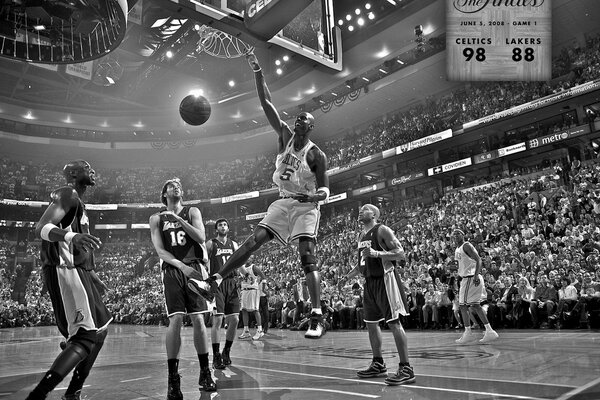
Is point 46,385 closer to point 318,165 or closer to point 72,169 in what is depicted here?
point 72,169

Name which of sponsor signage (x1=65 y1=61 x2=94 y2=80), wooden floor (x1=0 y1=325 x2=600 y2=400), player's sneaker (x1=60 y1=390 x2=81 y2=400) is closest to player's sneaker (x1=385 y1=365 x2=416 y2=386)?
wooden floor (x1=0 y1=325 x2=600 y2=400)

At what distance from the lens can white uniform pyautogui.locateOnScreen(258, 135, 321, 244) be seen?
4.21m

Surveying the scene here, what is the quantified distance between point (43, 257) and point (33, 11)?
14.9ft

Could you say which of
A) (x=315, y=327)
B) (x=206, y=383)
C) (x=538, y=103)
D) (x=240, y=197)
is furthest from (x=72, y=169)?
(x=240, y=197)

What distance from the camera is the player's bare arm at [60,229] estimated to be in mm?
3285

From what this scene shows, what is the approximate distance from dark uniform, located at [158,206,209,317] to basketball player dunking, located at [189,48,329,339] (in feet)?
2.34

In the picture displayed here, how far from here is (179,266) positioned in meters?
4.17

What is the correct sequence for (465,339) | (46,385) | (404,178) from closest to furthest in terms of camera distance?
(46,385) < (465,339) < (404,178)

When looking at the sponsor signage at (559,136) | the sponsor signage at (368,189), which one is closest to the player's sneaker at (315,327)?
the sponsor signage at (559,136)

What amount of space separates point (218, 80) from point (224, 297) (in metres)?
23.6

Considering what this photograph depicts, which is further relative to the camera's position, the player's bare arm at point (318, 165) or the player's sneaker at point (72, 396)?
the player's bare arm at point (318, 165)

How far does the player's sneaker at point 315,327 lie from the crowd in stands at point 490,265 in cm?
671

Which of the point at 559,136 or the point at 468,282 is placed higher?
the point at 559,136

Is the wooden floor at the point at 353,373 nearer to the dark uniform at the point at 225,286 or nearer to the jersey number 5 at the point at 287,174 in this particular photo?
the dark uniform at the point at 225,286
